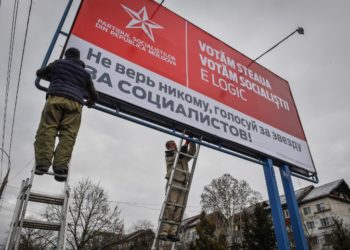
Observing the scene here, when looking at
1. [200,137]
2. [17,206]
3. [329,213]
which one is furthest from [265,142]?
[329,213]

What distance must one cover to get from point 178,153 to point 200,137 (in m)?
0.66

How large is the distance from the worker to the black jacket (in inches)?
80.1

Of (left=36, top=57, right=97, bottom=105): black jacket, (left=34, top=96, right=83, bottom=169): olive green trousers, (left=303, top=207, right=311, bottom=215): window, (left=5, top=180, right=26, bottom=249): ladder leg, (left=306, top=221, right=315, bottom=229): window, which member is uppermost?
(left=303, top=207, right=311, bottom=215): window

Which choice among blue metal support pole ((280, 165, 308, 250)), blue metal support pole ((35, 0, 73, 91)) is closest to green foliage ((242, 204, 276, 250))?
blue metal support pole ((280, 165, 308, 250))

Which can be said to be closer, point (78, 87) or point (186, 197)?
point (78, 87)

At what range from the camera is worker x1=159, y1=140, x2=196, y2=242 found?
4121 millimetres

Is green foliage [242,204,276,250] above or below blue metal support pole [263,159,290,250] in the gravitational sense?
above

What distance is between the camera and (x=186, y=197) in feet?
14.8

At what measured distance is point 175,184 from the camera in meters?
4.61

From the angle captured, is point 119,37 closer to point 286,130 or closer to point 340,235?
point 286,130

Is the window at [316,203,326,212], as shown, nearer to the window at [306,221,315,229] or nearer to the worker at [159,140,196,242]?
the window at [306,221,315,229]

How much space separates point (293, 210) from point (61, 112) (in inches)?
206

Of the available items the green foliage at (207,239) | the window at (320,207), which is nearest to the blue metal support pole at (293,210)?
the green foliage at (207,239)

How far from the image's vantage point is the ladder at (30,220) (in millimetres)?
2609
